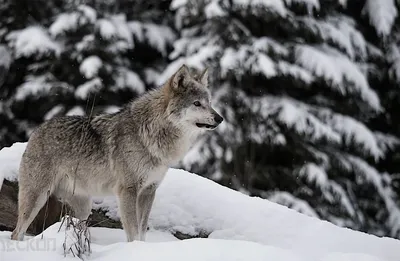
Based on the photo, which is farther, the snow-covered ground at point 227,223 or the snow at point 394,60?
the snow at point 394,60

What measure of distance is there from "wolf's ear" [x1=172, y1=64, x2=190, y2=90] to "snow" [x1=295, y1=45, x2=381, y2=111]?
7.42 meters

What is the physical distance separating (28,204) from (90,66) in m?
7.49

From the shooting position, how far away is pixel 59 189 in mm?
5707

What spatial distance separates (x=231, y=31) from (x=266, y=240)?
740cm

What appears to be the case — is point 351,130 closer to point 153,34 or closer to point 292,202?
point 292,202

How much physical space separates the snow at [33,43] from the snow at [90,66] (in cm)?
80

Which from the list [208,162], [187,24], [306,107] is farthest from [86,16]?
[306,107]

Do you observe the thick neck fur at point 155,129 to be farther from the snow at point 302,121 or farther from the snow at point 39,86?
the snow at point 39,86

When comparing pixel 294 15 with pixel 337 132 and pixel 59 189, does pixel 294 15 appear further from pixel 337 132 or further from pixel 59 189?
Answer: pixel 59 189

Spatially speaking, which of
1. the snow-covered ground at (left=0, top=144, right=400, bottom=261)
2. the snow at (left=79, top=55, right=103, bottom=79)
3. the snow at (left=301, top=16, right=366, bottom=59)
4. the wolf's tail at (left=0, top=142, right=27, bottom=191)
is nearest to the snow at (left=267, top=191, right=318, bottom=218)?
the snow at (left=301, top=16, right=366, bottom=59)

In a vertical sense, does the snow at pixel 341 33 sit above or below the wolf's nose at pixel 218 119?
below

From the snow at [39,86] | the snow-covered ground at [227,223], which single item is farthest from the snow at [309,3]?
the snow-covered ground at [227,223]

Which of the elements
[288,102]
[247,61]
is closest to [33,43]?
[247,61]

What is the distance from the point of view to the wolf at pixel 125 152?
212 inches
